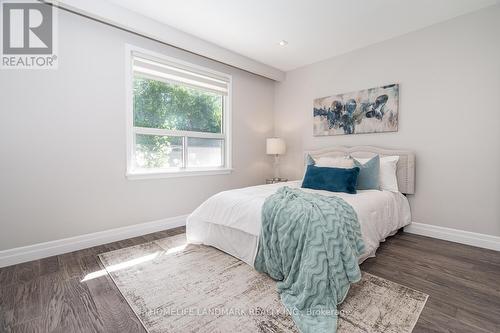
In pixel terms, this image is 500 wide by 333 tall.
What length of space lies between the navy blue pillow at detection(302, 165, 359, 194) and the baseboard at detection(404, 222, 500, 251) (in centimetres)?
114

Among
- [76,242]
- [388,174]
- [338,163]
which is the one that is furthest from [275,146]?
[76,242]

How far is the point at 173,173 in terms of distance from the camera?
10.4 feet

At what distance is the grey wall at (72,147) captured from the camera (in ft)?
7.00

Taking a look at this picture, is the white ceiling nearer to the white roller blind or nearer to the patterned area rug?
the white roller blind

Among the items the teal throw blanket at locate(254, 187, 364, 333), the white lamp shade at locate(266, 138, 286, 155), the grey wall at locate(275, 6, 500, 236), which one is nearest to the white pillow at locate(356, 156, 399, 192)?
the grey wall at locate(275, 6, 500, 236)

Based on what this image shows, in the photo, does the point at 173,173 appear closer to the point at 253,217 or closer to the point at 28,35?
the point at 253,217

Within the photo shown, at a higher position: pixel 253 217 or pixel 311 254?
pixel 253 217

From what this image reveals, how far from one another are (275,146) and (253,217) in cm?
230

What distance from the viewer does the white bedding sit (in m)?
1.98

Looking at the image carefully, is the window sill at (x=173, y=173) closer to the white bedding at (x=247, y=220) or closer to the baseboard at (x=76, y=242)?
the baseboard at (x=76, y=242)

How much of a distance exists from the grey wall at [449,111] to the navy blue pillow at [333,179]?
1.03 m

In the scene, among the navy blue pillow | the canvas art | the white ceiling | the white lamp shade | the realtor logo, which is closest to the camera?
the realtor logo

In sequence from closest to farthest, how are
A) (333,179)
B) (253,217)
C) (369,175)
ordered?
(253,217)
(333,179)
(369,175)

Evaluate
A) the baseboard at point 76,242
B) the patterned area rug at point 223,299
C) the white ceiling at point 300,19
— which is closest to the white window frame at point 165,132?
the white ceiling at point 300,19
